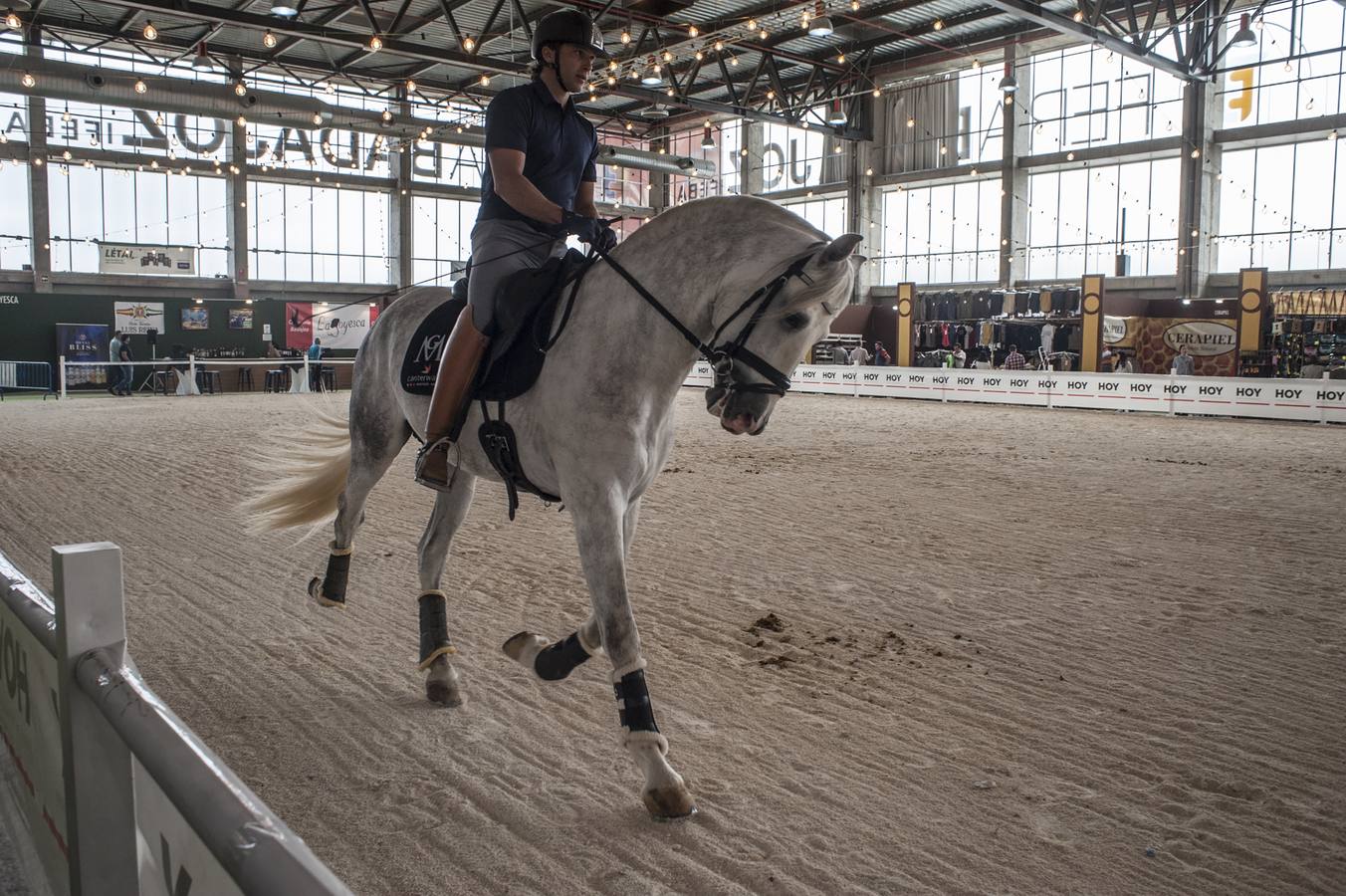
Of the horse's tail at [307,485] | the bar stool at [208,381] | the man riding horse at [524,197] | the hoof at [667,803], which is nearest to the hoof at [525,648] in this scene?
the man riding horse at [524,197]

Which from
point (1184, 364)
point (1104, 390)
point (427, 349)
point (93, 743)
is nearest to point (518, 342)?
point (427, 349)

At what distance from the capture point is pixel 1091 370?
21.6 m

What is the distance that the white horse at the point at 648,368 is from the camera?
2.70 m

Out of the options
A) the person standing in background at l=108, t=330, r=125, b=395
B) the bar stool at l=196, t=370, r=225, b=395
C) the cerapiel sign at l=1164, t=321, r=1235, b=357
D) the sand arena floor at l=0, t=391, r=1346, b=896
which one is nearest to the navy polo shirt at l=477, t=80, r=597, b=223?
the sand arena floor at l=0, t=391, r=1346, b=896

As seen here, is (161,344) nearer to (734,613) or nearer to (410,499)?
(410,499)

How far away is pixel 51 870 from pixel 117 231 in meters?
31.9

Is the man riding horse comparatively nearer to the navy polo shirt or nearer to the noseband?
the navy polo shirt

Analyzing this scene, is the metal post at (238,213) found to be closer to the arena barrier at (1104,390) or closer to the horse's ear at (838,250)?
the arena barrier at (1104,390)

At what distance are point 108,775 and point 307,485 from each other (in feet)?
9.59

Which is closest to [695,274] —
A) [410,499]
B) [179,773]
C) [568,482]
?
[568,482]

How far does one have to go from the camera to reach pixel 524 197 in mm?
3084

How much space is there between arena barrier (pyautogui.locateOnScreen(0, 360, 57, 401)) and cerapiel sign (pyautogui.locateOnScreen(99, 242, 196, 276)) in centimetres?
316

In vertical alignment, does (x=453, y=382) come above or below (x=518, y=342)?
below

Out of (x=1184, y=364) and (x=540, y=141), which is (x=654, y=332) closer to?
(x=540, y=141)
